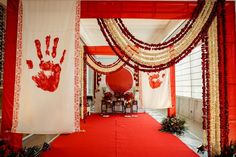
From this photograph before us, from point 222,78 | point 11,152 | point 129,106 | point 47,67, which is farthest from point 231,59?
point 129,106

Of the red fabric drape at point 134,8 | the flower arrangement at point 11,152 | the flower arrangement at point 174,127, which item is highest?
the red fabric drape at point 134,8

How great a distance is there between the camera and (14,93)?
3201 mm

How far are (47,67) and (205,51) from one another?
2.36m

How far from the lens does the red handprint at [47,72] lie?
3162 mm

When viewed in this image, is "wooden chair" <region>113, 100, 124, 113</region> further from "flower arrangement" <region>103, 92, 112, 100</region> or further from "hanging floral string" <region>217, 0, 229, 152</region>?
"hanging floral string" <region>217, 0, 229, 152</region>

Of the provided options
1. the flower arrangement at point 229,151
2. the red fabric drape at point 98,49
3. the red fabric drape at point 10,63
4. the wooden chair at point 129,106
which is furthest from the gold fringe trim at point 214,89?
the wooden chair at point 129,106

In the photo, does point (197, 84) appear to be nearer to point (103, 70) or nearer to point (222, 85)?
point (103, 70)

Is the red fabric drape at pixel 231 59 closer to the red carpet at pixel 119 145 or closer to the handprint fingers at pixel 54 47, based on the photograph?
the red carpet at pixel 119 145

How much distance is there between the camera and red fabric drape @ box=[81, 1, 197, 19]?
344 cm

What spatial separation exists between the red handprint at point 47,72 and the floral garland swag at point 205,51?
81cm

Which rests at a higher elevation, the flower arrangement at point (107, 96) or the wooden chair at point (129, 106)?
the flower arrangement at point (107, 96)

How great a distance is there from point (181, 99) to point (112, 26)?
5632 mm

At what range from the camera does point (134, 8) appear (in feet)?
11.5

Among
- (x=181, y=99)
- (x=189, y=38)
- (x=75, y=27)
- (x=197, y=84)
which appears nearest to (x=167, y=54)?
(x=189, y=38)
